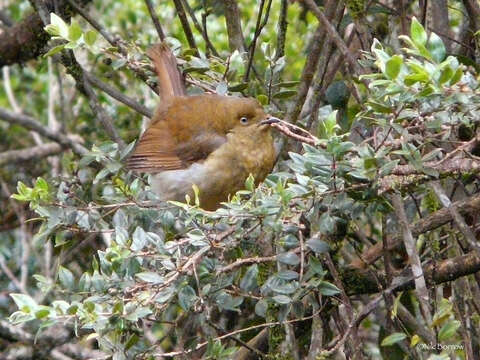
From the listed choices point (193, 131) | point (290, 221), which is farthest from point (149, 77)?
point (290, 221)

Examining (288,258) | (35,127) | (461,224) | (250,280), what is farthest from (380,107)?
(35,127)

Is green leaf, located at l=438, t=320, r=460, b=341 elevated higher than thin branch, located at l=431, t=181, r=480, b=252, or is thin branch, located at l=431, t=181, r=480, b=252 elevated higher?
thin branch, located at l=431, t=181, r=480, b=252

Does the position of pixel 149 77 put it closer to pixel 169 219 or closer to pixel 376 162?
pixel 169 219

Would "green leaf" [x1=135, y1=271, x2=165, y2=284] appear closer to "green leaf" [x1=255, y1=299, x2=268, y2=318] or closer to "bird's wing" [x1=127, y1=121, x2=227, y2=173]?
"green leaf" [x1=255, y1=299, x2=268, y2=318]

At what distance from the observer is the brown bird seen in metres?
3.87

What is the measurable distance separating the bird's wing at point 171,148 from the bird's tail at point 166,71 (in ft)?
0.58

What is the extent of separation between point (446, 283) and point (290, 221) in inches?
30.2

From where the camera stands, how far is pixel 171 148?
4.06m

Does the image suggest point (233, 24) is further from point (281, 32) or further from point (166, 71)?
point (166, 71)

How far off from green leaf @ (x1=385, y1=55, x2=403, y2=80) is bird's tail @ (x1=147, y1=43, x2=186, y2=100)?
5.26ft

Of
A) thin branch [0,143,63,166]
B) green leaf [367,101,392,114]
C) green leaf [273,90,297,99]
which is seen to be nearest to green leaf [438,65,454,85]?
green leaf [367,101,392,114]

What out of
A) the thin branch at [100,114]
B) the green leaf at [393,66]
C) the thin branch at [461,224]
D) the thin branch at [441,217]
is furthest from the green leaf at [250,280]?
the thin branch at [100,114]

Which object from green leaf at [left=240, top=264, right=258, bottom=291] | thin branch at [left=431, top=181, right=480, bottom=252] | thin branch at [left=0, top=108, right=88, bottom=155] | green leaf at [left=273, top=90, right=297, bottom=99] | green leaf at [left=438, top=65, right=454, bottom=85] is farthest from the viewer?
thin branch at [left=0, top=108, right=88, bottom=155]

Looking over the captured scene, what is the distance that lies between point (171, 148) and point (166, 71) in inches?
15.5
